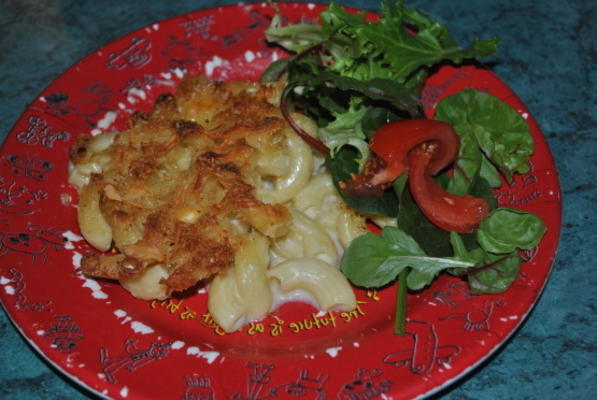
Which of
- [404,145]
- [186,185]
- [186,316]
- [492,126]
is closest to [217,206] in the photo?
[186,185]

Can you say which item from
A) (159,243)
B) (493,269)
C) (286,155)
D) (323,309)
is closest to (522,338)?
(493,269)

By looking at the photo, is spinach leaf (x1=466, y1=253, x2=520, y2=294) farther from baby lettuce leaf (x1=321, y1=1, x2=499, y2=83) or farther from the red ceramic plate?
baby lettuce leaf (x1=321, y1=1, x2=499, y2=83)

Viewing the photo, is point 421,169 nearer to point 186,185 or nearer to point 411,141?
point 411,141

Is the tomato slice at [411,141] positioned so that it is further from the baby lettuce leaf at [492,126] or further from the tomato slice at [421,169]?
the baby lettuce leaf at [492,126]

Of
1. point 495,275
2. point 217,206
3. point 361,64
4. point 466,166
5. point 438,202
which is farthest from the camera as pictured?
point 361,64

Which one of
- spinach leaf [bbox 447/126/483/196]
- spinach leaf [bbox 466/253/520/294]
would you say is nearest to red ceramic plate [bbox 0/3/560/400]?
spinach leaf [bbox 466/253/520/294]

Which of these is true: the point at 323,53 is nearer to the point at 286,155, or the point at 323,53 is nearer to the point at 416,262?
the point at 286,155
